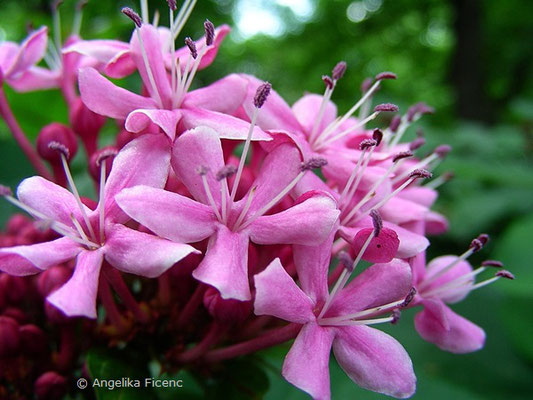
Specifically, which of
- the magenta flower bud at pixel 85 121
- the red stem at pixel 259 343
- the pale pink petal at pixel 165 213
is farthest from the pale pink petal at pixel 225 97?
the red stem at pixel 259 343

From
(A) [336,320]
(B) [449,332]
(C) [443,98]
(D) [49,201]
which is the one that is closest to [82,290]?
(D) [49,201]

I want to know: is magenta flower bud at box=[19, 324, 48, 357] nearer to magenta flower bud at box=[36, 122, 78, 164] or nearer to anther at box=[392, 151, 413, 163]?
magenta flower bud at box=[36, 122, 78, 164]

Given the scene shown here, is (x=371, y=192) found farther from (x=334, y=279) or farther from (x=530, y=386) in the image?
(x=530, y=386)

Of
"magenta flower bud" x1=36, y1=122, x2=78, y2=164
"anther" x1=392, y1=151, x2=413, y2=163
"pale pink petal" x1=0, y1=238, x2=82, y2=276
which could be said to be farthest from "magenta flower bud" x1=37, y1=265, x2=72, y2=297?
"anther" x1=392, y1=151, x2=413, y2=163

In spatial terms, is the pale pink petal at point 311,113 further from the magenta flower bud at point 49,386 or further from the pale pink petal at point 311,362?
the magenta flower bud at point 49,386

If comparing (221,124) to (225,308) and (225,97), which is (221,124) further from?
(225,308)

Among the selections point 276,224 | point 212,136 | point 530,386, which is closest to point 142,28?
point 212,136

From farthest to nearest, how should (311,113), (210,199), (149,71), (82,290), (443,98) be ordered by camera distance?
(443,98) < (311,113) < (149,71) < (210,199) < (82,290)
